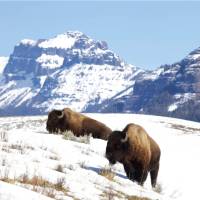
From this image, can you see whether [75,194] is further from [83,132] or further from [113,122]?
[113,122]

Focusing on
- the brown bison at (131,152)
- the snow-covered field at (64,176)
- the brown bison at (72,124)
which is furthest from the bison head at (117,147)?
the brown bison at (72,124)

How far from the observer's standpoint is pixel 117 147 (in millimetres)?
14938

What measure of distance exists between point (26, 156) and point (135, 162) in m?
3.19

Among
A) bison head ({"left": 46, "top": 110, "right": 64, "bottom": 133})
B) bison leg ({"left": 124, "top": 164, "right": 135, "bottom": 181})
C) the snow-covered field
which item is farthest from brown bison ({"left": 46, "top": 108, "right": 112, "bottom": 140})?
bison leg ({"left": 124, "top": 164, "right": 135, "bottom": 181})

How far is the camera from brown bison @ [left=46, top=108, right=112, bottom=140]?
86.0 feet

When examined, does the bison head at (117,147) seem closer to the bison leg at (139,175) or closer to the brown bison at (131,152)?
the brown bison at (131,152)

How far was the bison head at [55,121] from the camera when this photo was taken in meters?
26.1

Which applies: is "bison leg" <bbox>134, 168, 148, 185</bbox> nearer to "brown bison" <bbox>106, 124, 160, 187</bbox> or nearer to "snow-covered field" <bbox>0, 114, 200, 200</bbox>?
"brown bison" <bbox>106, 124, 160, 187</bbox>

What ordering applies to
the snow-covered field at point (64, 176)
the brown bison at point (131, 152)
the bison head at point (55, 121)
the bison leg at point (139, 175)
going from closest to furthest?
the snow-covered field at point (64, 176)
the brown bison at point (131, 152)
the bison leg at point (139, 175)
the bison head at point (55, 121)


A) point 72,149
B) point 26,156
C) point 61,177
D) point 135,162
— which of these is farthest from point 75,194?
point 72,149

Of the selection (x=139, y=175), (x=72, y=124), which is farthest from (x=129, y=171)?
(x=72, y=124)

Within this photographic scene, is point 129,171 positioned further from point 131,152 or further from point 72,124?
point 72,124

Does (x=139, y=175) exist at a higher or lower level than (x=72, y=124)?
lower

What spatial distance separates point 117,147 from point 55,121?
37.9 feet
